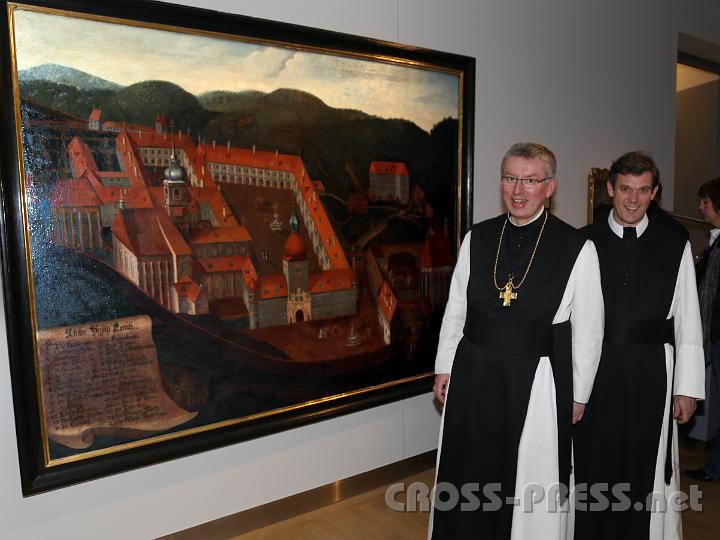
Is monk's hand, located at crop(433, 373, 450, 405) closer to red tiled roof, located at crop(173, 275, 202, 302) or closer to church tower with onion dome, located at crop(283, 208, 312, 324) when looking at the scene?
church tower with onion dome, located at crop(283, 208, 312, 324)

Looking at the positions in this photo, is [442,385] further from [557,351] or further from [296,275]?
[296,275]

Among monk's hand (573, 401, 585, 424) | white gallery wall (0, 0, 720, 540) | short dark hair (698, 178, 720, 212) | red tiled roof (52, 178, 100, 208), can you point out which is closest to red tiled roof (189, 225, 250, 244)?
red tiled roof (52, 178, 100, 208)

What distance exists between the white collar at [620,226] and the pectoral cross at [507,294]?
2.38 ft

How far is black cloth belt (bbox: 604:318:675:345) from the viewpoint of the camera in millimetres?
2666

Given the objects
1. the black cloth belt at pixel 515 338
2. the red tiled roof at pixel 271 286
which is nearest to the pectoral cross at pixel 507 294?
the black cloth belt at pixel 515 338

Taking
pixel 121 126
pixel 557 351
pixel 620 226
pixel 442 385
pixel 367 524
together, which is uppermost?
pixel 121 126

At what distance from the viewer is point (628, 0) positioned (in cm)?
458

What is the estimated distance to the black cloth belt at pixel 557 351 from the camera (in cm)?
239

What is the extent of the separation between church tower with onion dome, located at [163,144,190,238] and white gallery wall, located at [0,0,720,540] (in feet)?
2.45

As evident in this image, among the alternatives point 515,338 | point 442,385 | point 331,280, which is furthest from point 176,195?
point 515,338

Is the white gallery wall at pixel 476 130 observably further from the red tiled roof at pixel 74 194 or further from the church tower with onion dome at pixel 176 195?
the church tower with onion dome at pixel 176 195

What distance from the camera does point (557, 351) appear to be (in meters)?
2.40

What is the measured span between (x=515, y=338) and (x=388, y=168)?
1331 millimetres

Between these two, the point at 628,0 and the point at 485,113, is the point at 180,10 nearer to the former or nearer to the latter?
the point at 485,113
